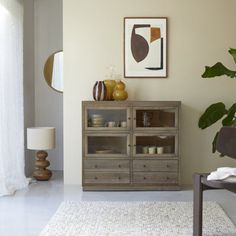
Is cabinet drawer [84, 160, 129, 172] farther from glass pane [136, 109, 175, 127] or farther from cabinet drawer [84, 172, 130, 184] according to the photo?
glass pane [136, 109, 175, 127]

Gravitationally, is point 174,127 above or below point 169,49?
below

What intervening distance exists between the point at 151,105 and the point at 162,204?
48.2 inches

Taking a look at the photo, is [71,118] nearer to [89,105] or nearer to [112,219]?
[89,105]

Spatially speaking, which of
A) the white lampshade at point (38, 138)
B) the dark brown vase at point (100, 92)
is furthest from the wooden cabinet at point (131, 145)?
the white lampshade at point (38, 138)

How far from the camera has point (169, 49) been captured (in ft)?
17.7

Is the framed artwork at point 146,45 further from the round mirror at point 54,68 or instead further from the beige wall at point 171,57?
the round mirror at point 54,68

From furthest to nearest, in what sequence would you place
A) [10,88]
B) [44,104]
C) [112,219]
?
[44,104] < [10,88] < [112,219]

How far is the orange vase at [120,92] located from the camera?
5.16m

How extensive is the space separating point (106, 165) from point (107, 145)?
239mm

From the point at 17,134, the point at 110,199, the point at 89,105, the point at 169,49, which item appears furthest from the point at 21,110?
the point at 169,49

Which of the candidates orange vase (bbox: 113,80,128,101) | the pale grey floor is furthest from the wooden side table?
orange vase (bbox: 113,80,128,101)

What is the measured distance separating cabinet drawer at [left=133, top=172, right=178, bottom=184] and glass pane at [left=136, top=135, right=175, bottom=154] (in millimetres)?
263

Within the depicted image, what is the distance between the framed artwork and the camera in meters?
5.37

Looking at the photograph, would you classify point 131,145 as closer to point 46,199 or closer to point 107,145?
point 107,145
